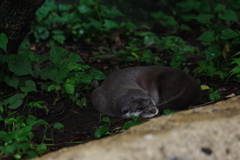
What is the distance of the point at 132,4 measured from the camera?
6.78m

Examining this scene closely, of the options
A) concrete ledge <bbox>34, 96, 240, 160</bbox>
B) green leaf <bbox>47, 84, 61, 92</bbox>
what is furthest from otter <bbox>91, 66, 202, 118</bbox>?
concrete ledge <bbox>34, 96, 240, 160</bbox>

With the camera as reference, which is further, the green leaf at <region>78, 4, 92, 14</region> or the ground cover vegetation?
the green leaf at <region>78, 4, 92, 14</region>

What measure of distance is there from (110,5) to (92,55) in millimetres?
1870

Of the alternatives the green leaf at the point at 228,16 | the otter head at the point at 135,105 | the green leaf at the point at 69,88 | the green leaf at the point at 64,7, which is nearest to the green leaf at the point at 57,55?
the green leaf at the point at 69,88

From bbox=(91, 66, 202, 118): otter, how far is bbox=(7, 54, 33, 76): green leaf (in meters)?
0.80

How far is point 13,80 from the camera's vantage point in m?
3.31

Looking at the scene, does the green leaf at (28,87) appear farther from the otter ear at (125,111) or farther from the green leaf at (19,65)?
the otter ear at (125,111)

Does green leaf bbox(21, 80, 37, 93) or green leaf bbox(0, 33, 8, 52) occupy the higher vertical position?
green leaf bbox(0, 33, 8, 52)

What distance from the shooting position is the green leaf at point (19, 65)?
3.20 meters

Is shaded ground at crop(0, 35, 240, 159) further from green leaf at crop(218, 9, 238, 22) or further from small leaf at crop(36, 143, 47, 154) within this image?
green leaf at crop(218, 9, 238, 22)

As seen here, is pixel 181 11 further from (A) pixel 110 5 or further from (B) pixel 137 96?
(B) pixel 137 96

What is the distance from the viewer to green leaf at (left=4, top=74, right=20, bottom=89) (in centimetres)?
328

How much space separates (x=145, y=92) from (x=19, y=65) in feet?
4.43

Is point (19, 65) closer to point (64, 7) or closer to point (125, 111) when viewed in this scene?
point (125, 111)
